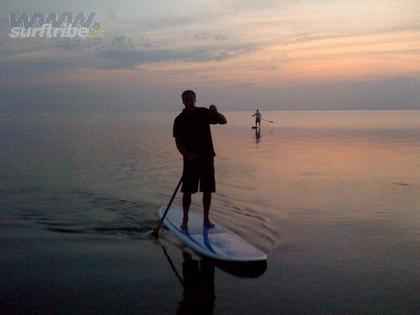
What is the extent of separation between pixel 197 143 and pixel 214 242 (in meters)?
1.55

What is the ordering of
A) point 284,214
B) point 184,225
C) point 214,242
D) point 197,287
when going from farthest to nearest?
1. point 284,214
2. point 184,225
3. point 214,242
4. point 197,287

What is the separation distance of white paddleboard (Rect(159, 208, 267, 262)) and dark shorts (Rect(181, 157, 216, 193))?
686 mm

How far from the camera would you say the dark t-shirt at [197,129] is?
24.1ft

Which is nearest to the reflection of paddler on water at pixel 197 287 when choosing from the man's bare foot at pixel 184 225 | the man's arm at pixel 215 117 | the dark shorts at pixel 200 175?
the man's bare foot at pixel 184 225

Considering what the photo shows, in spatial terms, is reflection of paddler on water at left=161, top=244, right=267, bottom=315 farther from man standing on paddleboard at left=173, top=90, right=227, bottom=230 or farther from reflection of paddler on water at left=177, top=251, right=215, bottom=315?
man standing on paddleboard at left=173, top=90, right=227, bottom=230

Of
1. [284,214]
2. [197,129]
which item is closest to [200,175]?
[197,129]

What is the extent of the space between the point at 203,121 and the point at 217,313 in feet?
11.1

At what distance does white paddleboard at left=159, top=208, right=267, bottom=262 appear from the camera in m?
6.33

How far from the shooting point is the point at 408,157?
20.8 metres

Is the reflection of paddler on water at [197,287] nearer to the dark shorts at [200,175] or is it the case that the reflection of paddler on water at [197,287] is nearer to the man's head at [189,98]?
the dark shorts at [200,175]

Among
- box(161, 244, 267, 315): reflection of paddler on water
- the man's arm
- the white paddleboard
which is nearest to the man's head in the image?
the man's arm

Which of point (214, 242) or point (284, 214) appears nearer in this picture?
point (214, 242)

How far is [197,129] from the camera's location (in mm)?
7410

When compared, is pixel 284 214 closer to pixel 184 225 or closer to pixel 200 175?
pixel 184 225
